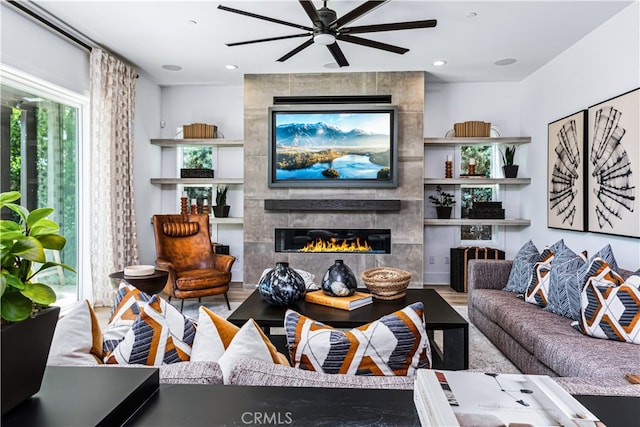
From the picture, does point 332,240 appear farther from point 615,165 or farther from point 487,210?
point 615,165

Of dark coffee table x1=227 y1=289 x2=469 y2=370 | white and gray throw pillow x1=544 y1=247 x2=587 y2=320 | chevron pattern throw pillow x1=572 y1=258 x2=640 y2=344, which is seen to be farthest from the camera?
white and gray throw pillow x1=544 y1=247 x2=587 y2=320

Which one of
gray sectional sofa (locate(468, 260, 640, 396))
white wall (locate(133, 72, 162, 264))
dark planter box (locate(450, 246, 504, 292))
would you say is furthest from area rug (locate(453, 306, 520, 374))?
white wall (locate(133, 72, 162, 264))

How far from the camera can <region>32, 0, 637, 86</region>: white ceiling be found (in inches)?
132

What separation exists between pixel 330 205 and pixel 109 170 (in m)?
2.47

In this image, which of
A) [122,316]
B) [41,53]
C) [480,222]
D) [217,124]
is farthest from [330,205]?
[122,316]

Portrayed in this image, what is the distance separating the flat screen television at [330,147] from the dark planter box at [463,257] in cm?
126

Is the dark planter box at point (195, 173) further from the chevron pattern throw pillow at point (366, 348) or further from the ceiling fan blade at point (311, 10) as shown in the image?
the chevron pattern throw pillow at point (366, 348)

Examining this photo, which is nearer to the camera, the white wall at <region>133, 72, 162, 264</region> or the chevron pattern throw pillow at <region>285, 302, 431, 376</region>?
the chevron pattern throw pillow at <region>285, 302, 431, 376</region>

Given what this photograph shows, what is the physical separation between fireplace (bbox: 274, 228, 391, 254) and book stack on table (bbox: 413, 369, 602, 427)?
4333mm

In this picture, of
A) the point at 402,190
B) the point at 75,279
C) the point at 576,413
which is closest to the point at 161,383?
the point at 576,413

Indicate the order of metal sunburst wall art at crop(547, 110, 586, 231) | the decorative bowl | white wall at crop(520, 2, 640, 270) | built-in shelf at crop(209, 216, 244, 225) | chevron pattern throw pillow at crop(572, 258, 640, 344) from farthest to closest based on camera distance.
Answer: built-in shelf at crop(209, 216, 244, 225), metal sunburst wall art at crop(547, 110, 586, 231), the decorative bowl, white wall at crop(520, 2, 640, 270), chevron pattern throw pillow at crop(572, 258, 640, 344)

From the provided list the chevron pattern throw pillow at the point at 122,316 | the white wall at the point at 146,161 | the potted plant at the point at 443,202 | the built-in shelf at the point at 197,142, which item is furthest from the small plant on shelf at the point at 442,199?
the chevron pattern throw pillow at the point at 122,316

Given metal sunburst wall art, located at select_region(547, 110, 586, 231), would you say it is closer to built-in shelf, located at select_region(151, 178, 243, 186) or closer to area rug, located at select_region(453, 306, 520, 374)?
area rug, located at select_region(453, 306, 520, 374)

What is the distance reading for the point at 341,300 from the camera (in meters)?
2.52
